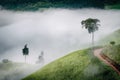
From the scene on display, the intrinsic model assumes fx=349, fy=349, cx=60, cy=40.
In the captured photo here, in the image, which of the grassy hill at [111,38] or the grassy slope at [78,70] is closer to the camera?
the grassy slope at [78,70]

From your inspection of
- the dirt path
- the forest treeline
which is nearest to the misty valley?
the dirt path

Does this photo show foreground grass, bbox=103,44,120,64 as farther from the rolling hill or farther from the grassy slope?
the grassy slope

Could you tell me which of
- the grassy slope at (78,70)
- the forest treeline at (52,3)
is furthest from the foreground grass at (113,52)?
the forest treeline at (52,3)

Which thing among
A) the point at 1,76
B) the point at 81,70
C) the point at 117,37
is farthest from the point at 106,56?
the point at 1,76

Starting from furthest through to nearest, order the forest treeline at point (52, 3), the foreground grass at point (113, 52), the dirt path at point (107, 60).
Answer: the forest treeline at point (52, 3) < the foreground grass at point (113, 52) < the dirt path at point (107, 60)

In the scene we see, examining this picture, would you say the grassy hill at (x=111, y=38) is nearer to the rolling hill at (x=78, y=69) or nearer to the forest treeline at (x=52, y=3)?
the rolling hill at (x=78, y=69)

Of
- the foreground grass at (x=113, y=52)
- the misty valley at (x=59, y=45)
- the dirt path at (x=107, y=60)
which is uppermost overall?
the foreground grass at (x=113, y=52)

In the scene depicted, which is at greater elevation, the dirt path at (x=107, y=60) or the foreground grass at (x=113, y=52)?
the foreground grass at (x=113, y=52)

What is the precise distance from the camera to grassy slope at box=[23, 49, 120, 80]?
284 feet

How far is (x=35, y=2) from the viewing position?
6363 inches

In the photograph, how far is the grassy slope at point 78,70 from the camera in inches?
3408

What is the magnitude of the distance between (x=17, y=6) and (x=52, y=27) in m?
22.7

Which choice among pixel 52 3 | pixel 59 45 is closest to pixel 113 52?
pixel 59 45

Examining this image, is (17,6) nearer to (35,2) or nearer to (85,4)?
(35,2)
